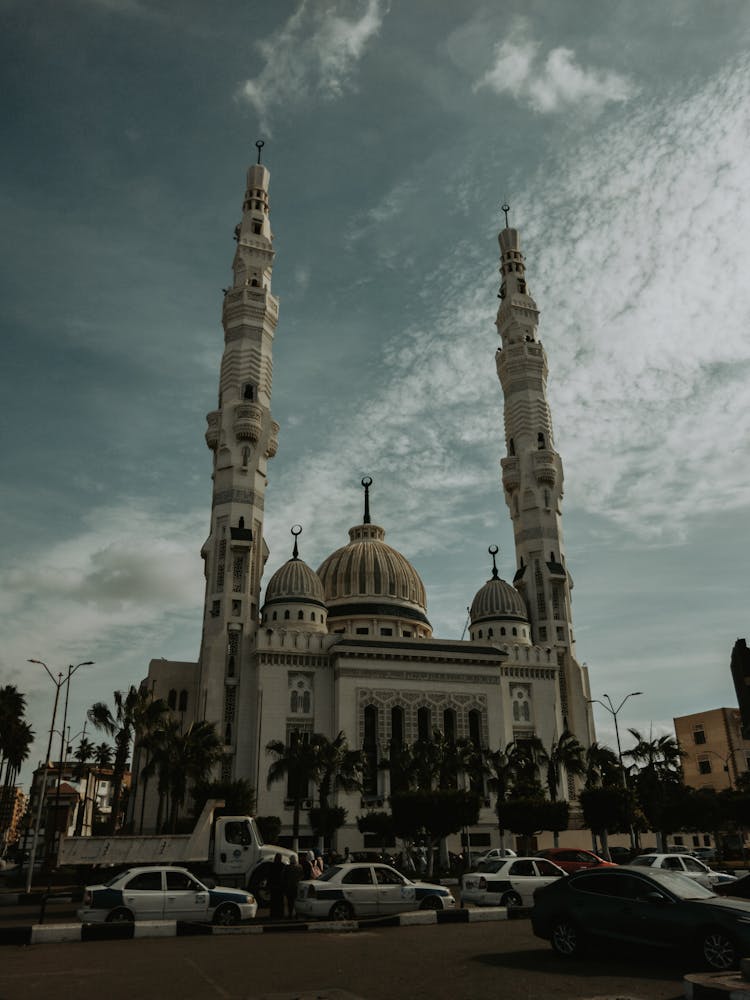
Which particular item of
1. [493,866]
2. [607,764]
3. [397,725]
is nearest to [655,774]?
[607,764]

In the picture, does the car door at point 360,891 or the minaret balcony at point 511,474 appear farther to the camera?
the minaret balcony at point 511,474

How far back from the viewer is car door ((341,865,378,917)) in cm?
1898

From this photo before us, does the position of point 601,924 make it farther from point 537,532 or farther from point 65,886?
point 537,532

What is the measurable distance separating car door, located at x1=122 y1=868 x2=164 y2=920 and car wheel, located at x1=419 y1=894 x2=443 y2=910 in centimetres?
604

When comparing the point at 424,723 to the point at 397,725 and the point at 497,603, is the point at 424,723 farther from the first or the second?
the point at 497,603

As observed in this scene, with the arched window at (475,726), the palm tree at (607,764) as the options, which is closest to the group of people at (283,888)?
the palm tree at (607,764)

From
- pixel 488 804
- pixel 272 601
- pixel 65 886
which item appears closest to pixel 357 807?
pixel 488 804

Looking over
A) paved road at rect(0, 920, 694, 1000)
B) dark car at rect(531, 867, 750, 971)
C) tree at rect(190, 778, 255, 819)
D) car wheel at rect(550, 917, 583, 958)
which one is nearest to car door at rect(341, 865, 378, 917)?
paved road at rect(0, 920, 694, 1000)

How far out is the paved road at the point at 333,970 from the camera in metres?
10.3

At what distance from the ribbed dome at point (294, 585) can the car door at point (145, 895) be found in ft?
147

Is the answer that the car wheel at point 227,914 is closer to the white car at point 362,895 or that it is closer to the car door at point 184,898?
the car door at point 184,898

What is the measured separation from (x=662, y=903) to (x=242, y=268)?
67095 mm

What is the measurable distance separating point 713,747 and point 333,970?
8060 centimetres

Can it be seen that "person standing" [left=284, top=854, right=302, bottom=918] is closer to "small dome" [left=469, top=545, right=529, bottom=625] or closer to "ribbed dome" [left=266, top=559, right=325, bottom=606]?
"ribbed dome" [left=266, top=559, right=325, bottom=606]
